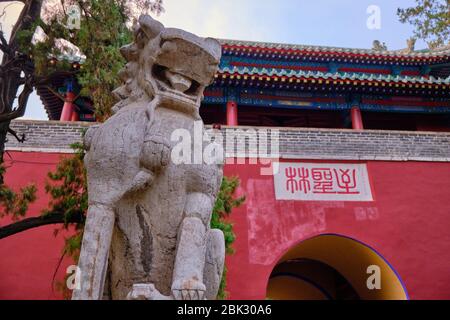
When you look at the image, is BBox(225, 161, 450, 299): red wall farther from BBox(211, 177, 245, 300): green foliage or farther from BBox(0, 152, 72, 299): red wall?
BBox(0, 152, 72, 299): red wall

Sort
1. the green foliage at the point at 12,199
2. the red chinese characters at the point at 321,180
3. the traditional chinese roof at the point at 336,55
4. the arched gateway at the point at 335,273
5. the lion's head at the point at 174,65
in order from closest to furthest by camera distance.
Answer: the lion's head at the point at 174,65
the green foliage at the point at 12,199
the arched gateway at the point at 335,273
the red chinese characters at the point at 321,180
the traditional chinese roof at the point at 336,55

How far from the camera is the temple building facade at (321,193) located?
6.49 m

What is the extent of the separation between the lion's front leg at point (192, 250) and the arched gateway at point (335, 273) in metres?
5.55

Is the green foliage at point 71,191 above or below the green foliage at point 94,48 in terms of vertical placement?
below

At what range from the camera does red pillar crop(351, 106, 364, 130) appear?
8.95 m

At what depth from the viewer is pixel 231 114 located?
8789 mm

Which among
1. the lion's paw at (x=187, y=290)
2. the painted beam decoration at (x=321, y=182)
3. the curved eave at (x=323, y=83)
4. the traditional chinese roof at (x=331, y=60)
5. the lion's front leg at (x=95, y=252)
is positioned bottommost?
the lion's paw at (x=187, y=290)

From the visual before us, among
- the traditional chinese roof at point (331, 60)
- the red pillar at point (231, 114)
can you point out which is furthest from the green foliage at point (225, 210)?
the traditional chinese roof at point (331, 60)

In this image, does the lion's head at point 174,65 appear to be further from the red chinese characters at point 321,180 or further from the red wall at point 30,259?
the red chinese characters at point 321,180

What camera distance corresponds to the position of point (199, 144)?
6.94ft

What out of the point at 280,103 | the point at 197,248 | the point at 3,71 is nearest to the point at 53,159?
the point at 3,71

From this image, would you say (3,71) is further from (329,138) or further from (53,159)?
(329,138)

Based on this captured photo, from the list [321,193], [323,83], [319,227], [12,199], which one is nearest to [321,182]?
[321,193]

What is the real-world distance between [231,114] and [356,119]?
2.90 metres
